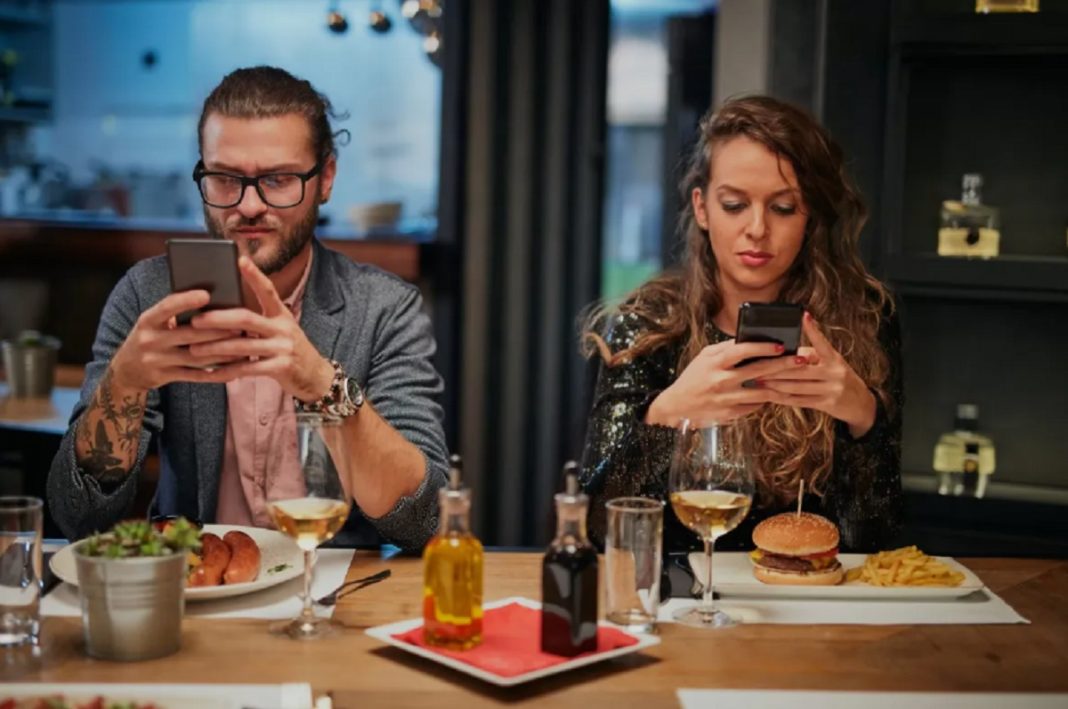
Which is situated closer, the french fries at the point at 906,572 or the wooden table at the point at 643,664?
the wooden table at the point at 643,664

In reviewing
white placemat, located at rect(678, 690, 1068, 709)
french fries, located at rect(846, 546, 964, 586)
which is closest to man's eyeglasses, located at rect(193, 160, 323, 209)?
french fries, located at rect(846, 546, 964, 586)

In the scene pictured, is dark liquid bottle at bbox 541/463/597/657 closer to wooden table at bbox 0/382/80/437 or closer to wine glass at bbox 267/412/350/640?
wine glass at bbox 267/412/350/640

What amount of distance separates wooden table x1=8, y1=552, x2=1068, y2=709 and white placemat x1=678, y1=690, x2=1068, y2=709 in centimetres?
2

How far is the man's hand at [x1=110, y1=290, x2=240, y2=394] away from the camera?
1819 mm

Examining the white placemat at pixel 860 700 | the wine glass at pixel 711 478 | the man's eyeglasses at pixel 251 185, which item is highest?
the man's eyeglasses at pixel 251 185

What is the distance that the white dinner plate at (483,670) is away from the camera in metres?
1.47

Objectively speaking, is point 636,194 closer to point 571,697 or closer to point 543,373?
point 543,373

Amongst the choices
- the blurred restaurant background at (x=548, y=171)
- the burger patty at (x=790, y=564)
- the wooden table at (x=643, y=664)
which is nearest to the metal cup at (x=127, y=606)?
the wooden table at (x=643, y=664)

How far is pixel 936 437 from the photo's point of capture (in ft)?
10.6

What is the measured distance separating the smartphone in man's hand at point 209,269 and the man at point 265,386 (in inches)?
11.3

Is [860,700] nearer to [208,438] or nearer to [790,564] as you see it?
[790,564]

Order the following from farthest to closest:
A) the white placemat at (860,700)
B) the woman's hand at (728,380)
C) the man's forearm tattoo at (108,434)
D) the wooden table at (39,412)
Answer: the wooden table at (39,412), the man's forearm tattoo at (108,434), the woman's hand at (728,380), the white placemat at (860,700)

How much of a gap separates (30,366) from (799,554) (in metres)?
2.50

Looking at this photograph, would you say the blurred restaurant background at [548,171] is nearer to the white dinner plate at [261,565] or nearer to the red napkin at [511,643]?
the white dinner plate at [261,565]
